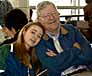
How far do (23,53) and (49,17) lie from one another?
1.86 ft

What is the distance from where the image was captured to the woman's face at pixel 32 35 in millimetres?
2336

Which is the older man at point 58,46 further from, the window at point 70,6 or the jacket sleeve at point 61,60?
the window at point 70,6

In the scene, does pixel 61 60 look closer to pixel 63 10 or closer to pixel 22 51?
pixel 22 51

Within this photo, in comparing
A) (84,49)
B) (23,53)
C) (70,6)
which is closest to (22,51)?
(23,53)

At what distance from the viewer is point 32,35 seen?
7.74 ft

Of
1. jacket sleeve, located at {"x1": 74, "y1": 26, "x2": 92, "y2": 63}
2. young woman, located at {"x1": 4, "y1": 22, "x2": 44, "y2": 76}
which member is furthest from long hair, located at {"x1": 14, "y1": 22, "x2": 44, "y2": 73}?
jacket sleeve, located at {"x1": 74, "y1": 26, "x2": 92, "y2": 63}

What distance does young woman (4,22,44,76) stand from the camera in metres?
2.33

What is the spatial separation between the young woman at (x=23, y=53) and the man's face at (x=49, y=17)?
15.7 inches

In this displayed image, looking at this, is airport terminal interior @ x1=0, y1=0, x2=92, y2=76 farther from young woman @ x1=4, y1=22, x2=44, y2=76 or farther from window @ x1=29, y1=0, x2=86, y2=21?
young woman @ x1=4, y1=22, x2=44, y2=76

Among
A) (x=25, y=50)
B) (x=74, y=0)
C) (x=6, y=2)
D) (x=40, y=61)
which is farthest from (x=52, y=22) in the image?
(x=74, y=0)

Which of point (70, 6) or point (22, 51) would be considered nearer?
point (22, 51)

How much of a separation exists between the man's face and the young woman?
0.40m

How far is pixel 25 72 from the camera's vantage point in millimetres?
2395

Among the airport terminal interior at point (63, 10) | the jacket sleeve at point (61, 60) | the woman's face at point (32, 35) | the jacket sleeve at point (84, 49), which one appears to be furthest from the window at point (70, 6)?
the woman's face at point (32, 35)
